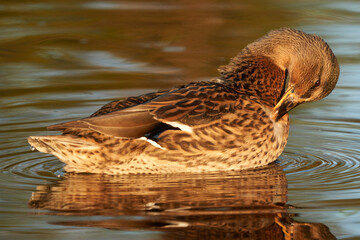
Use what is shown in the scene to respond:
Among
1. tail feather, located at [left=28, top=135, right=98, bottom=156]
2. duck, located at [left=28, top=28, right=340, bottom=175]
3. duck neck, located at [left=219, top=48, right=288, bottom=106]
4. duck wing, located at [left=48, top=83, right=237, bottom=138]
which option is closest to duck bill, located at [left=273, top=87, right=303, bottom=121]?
duck, located at [left=28, top=28, right=340, bottom=175]

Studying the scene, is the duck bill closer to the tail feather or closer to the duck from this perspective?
the duck

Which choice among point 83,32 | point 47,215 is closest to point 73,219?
point 47,215

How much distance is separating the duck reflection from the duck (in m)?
0.13

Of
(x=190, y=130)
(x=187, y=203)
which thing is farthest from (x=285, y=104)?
(x=187, y=203)

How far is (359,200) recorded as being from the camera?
668cm

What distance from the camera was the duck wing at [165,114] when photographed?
747cm

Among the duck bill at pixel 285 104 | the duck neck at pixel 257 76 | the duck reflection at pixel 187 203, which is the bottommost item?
the duck reflection at pixel 187 203

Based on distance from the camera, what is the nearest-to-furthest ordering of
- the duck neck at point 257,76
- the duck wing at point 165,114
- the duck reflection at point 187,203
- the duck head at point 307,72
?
the duck reflection at point 187,203, the duck wing at point 165,114, the duck head at point 307,72, the duck neck at point 257,76

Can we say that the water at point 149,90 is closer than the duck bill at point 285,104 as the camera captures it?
Yes

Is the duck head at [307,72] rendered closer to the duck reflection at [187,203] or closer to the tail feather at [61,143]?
the duck reflection at [187,203]

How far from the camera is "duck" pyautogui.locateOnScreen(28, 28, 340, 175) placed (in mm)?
7602

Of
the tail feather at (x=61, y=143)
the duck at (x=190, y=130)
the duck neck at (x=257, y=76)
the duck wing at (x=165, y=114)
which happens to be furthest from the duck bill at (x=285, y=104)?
the tail feather at (x=61, y=143)

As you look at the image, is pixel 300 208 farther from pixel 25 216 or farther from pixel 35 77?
pixel 35 77

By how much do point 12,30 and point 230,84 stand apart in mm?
6441
